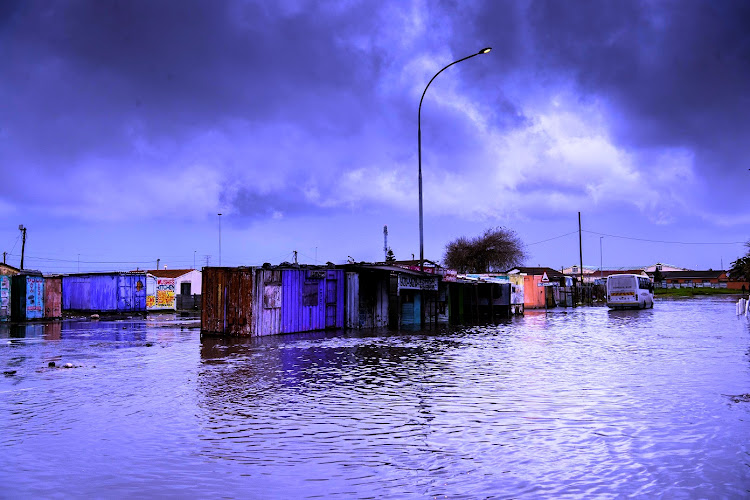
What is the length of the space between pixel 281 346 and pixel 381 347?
303cm

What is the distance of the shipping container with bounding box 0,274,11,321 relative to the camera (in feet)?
102

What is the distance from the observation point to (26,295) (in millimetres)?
32375

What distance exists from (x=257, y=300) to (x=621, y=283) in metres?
33.7

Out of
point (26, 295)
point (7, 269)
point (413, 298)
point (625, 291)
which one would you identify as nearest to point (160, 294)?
point (7, 269)

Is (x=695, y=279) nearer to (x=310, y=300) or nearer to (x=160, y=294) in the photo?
(x=160, y=294)

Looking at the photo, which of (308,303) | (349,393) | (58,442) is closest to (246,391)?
(349,393)

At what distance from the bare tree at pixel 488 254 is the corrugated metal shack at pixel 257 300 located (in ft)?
212

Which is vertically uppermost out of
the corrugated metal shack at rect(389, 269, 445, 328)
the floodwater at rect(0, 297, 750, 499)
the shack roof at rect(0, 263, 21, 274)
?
the shack roof at rect(0, 263, 21, 274)

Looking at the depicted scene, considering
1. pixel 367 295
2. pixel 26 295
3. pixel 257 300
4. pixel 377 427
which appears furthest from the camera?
pixel 26 295

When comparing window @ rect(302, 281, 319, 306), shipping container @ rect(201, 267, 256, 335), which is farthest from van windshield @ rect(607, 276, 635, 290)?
shipping container @ rect(201, 267, 256, 335)

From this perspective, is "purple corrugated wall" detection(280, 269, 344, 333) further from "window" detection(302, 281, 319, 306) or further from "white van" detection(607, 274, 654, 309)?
"white van" detection(607, 274, 654, 309)

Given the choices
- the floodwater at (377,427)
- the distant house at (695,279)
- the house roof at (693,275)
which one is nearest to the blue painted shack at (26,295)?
the floodwater at (377,427)

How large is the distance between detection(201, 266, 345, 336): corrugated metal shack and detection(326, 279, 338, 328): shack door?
1.09 meters

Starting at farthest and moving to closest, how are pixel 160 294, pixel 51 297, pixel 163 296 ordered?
pixel 163 296 → pixel 160 294 → pixel 51 297
